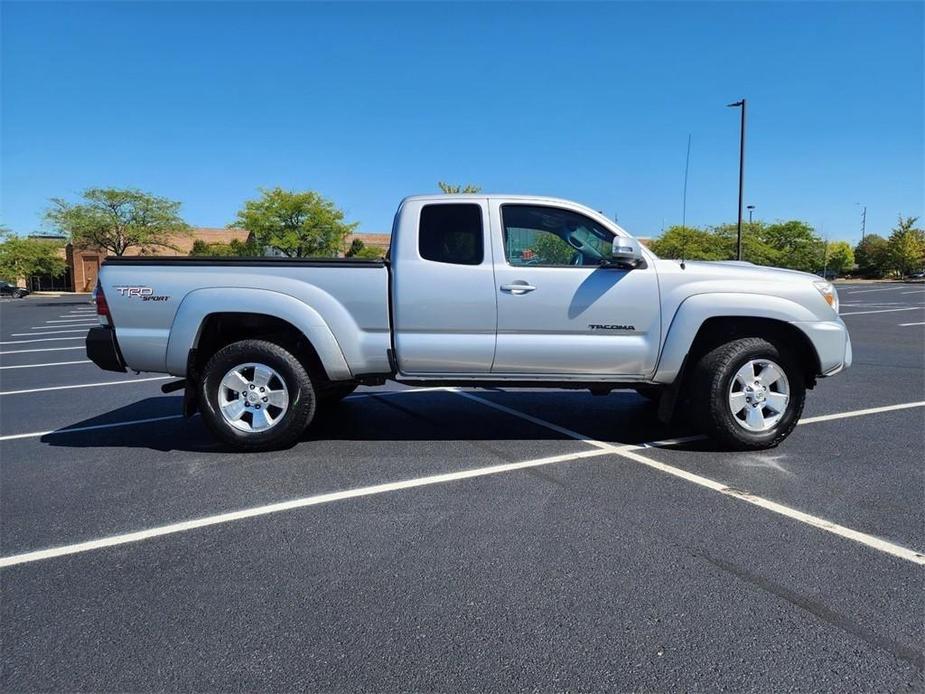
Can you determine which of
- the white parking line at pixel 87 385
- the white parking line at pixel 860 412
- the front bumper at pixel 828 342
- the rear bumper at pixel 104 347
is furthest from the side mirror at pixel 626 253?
the white parking line at pixel 87 385

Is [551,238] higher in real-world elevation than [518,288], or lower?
higher

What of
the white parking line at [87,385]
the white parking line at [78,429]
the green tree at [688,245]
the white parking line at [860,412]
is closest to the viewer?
the white parking line at [78,429]

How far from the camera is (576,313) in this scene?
4.93 metres

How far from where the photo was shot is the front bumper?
496 centimetres

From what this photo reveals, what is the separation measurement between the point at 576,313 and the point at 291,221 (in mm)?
42050

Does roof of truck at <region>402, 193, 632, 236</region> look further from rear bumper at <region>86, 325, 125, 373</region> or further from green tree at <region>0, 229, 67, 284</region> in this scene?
green tree at <region>0, 229, 67, 284</region>

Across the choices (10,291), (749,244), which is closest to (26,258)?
(10,291)

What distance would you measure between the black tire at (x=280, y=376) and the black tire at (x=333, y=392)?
1.44 ft

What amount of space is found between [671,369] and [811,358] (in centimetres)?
115

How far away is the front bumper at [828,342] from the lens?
496 cm

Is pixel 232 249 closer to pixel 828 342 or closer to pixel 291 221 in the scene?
pixel 291 221

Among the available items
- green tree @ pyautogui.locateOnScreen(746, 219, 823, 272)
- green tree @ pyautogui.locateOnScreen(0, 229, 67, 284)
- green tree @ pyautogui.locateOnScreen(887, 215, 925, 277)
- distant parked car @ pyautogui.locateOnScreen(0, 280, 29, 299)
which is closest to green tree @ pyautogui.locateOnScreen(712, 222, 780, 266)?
green tree @ pyautogui.locateOnScreen(746, 219, 823, 272)

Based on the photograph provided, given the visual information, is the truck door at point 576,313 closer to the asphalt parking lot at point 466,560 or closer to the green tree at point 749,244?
the asphalt parking lot at point 466,560

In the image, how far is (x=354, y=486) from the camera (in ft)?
14.2
